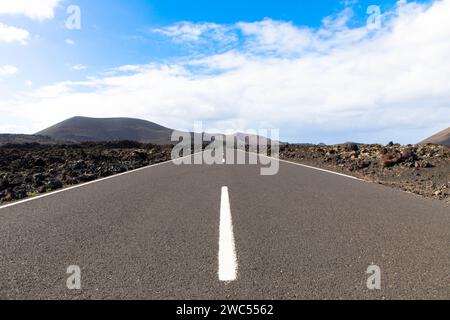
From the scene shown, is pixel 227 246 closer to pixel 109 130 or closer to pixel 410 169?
pixel 410 169

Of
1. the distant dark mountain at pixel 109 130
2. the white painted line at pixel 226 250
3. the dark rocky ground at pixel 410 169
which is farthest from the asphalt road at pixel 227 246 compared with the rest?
the distant dark mountain at pixel 109 130

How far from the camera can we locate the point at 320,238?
16.4 feet

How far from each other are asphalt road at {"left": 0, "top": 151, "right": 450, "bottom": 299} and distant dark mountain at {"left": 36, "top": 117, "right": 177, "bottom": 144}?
438ft

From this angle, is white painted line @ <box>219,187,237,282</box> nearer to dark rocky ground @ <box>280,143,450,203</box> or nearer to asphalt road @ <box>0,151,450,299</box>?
asphalt road @ <box>0,151,450,299</box>

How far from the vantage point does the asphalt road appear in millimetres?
3438

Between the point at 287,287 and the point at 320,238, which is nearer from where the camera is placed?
the point at 287,287

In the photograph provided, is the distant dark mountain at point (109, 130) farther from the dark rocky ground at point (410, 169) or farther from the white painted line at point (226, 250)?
the white painted line at point (226, 250)

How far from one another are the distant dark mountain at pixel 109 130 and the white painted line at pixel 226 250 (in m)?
134

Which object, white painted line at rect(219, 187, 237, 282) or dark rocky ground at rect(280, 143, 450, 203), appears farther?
dark rocky ground at rect(280, 143, 450, 203)

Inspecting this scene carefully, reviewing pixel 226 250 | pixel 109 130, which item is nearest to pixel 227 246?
pixel 226 250

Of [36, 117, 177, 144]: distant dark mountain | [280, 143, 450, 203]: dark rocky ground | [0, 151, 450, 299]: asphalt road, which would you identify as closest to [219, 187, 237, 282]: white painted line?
[0, 151, 450, 299]: asphalt road

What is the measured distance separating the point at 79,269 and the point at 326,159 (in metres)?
18.3
